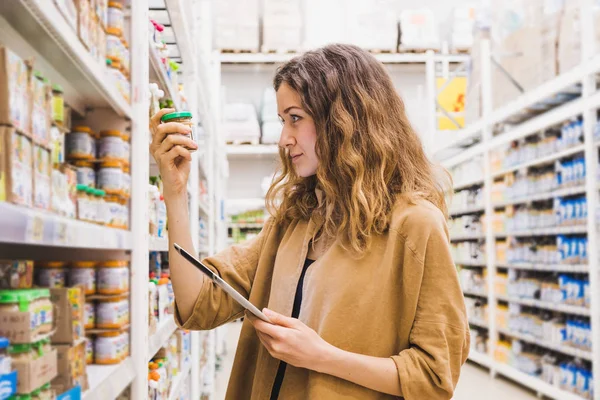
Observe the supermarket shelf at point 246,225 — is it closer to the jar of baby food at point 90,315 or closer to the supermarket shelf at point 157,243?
the supermarket shelf at point 157,243

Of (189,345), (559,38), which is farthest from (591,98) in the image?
(189,345)

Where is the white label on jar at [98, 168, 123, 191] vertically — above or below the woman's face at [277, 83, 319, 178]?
below

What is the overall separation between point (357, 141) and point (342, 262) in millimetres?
284

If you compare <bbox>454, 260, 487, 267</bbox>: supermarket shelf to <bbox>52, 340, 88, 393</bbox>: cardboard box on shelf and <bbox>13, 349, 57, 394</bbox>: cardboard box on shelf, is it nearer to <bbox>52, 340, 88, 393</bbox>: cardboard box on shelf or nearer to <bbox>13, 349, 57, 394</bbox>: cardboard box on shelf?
<bbox>52, 340, 88, 393</bbox>: cardboard box on shelf

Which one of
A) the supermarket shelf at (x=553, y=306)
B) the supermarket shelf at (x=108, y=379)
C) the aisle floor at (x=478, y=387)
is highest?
the supermarket shelf at (x=108, y=379)

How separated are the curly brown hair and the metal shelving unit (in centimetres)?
358

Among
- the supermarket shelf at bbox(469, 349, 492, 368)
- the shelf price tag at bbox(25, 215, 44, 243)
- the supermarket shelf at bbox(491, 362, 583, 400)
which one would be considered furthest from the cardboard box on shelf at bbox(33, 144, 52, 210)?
the supermarket shelf at bbox(469, 349, 492, 368)

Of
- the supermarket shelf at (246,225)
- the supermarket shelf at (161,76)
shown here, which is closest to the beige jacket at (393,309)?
the supermarket shelf at (161,76)

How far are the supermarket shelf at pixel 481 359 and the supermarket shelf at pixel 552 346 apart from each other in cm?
32

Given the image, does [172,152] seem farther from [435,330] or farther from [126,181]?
[435,330]

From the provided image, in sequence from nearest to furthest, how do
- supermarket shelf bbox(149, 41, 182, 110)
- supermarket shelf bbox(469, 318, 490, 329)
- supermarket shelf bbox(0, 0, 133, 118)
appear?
supermarket shelf bbox(0, 0, 133, 118), supermarket shelf bbox(149, 41, 182, 110), supermarket shelf bbox(469, 318, 490, 329)

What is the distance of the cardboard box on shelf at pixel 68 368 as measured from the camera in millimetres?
1141

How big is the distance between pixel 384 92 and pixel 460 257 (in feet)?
21.7

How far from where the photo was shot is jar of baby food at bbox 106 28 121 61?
1.56 meters
